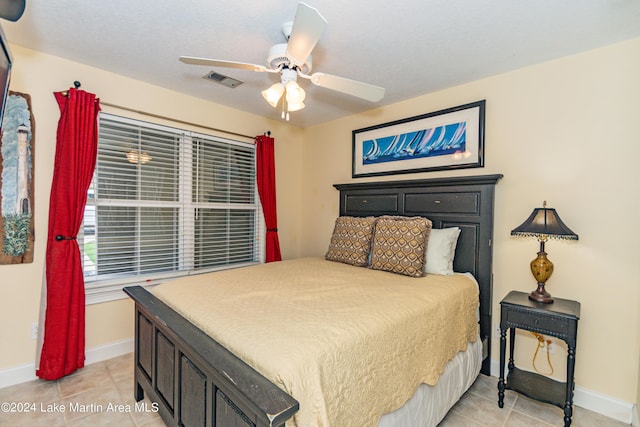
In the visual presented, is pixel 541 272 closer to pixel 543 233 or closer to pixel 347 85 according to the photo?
pixel 543 233

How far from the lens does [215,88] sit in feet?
9.49

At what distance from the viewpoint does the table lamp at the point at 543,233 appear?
76.9 inches

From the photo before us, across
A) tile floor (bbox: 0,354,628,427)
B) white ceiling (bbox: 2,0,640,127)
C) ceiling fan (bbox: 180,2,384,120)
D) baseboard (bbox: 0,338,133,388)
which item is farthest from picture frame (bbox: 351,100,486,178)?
baseboard (bbox: 0,338,133,388)

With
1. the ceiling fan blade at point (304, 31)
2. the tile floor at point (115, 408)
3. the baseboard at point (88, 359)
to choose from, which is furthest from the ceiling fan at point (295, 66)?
the baseboard at point (88, 359)

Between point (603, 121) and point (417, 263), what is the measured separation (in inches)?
62.4

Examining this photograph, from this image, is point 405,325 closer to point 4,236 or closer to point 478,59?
point 478,59

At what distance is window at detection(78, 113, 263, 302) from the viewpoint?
263 cm

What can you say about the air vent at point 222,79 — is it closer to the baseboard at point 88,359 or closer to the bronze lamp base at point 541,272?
the baseboard at point 88,359

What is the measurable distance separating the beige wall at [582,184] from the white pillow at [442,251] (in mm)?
360

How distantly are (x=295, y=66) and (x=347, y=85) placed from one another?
1.12 feet

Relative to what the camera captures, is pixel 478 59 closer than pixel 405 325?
No

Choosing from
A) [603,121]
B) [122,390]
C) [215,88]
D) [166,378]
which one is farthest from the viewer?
[215,88]

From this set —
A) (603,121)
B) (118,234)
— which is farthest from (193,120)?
(603,121)

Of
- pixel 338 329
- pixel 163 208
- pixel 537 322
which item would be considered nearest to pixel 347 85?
pixel 338 329
